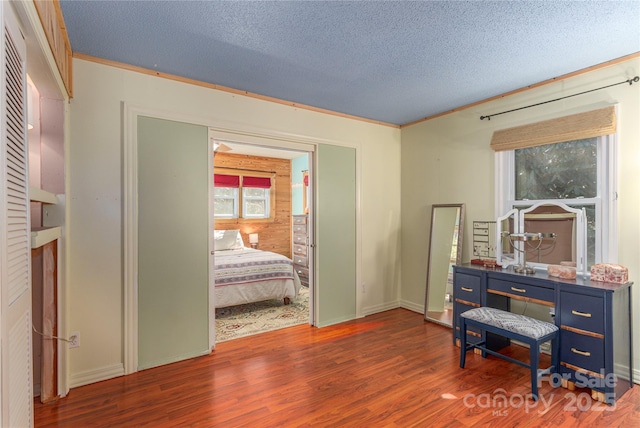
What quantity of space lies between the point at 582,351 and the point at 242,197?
571 centimetres

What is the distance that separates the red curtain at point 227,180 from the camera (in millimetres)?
6220

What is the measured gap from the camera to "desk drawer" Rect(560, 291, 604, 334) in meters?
2.23

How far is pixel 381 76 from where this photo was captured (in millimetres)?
2824

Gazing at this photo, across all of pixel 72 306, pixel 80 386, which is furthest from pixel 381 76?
pixel 80 386

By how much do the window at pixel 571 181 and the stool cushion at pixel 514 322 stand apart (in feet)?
2.64

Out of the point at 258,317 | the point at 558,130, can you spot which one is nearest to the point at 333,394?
the point at 258,317

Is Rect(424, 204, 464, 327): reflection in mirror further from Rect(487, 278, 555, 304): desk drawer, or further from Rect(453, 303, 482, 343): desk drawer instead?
Rect(487, 278, 555, 304): desk drawer

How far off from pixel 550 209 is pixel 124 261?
3.75 metres

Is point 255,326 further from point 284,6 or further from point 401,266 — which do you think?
point 284,6

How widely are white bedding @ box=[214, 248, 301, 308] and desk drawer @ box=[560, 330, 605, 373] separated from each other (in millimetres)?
3036

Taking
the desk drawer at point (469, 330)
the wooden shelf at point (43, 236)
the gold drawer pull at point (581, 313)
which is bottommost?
the desk drawer at point (469, 330)

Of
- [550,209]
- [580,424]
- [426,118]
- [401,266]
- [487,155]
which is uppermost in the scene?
[426,118]

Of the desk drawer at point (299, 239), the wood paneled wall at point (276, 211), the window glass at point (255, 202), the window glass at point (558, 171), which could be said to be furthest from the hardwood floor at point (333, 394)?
the window glass at point (255, 202)

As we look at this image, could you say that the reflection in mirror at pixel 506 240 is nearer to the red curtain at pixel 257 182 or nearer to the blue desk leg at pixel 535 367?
the blue desk leg at pixel 535 367
